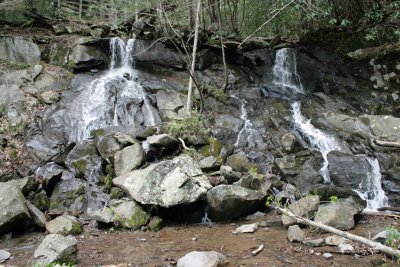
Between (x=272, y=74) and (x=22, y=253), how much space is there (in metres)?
11.6

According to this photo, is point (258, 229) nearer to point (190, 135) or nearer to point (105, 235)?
point (105, 235)

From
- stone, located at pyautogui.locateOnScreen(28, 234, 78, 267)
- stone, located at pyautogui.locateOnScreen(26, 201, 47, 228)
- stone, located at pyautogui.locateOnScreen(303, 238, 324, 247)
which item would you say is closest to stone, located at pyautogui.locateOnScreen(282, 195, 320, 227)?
stone, located at pyautogui.locateOnScreen(303, 238, 324, 247)

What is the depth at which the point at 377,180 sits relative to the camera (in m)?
9.29

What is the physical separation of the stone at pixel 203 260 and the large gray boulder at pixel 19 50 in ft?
38.2

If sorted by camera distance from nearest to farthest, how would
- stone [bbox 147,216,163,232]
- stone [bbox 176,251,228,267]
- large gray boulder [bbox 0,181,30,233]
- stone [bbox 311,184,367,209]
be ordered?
1. stone [bbox 176,251,228,267]
2. large gray boulder [bbox 0,181,30,233]
3. stone [bbox 147,216,163,232]
4. stone [bbox 311,184,367,209]

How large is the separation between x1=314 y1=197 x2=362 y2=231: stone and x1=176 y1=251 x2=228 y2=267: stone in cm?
249

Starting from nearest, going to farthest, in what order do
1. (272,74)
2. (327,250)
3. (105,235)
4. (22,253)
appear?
(327,250), (22,253), (105,235), (272,74)

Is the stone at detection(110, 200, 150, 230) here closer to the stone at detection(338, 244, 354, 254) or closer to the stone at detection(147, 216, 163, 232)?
the stone at detection(147, 216, 163, 232)

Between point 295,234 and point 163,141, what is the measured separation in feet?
14.3

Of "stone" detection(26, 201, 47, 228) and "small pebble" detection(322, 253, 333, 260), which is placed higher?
"stone" detection(26, 201, 47, 228)

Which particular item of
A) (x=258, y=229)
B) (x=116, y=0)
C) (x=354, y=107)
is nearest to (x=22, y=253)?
(x=258, y=229)

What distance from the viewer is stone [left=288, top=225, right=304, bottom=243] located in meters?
6.31

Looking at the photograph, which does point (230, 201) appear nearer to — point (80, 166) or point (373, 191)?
point (373, 191)

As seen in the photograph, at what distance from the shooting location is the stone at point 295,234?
20.7 ft
